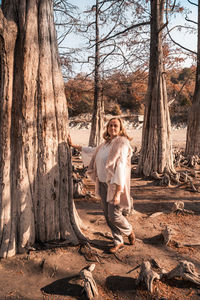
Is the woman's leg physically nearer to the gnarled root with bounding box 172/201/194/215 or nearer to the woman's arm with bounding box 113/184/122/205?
the woman's arm with bounding box 113/184/122/205

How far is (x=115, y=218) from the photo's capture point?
2941 millimetres

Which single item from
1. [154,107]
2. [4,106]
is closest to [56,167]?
[4,106]

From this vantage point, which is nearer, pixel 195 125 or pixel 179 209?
pixel 179 209

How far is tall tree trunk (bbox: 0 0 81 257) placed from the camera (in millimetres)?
2738

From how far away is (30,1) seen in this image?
2.76m

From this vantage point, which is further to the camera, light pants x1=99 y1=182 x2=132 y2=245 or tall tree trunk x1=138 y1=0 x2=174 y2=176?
tall tree trunk x1=138 y1=0 x2=174 y2=176

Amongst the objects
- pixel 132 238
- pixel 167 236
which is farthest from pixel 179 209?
pixel 132 238

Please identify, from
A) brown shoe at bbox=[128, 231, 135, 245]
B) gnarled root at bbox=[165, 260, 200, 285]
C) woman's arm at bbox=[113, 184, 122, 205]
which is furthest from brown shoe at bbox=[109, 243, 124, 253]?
gnarled root at bbox=[165, 260, 200, 285]

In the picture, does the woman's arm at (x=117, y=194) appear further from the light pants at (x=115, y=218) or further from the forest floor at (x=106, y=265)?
the forest floor at (x=106, y=265)

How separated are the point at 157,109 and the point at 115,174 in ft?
15.9

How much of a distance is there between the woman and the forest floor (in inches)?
11.4

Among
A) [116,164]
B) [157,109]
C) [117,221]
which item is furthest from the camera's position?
[157,109]

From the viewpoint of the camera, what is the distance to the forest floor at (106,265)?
2311mm

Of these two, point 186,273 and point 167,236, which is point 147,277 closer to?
point 186,273
